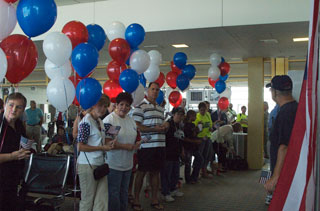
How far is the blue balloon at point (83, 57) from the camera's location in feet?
11.4

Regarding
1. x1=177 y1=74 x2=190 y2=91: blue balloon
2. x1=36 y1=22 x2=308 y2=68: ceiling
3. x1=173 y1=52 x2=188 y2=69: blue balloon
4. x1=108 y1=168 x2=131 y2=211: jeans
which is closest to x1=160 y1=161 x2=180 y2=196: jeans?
x1=108 y1=168 x2=131 y2=211: jeans

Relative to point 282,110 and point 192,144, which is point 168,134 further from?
point 282,110

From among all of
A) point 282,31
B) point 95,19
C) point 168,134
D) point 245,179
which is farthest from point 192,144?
point 95,19

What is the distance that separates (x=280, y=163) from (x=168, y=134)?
270 cm

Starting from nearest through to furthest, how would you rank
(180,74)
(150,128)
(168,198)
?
(150,128), (168,198), (180,74)

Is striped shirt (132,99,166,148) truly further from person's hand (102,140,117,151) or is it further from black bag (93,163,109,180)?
black bag (93,163,109,180)

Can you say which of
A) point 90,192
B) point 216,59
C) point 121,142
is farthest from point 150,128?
point 216,59

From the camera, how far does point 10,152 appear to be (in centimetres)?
245

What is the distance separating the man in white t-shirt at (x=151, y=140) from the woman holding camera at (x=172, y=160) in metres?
0.50

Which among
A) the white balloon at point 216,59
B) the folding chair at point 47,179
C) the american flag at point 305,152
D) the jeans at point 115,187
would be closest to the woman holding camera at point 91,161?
the jeans at point 115,187

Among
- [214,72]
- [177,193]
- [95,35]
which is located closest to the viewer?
[95,35]

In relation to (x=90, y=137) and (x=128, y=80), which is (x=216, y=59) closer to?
(x=128, y=80)

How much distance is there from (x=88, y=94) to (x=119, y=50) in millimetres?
1228

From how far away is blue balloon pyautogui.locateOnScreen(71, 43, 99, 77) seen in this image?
3467 mm
